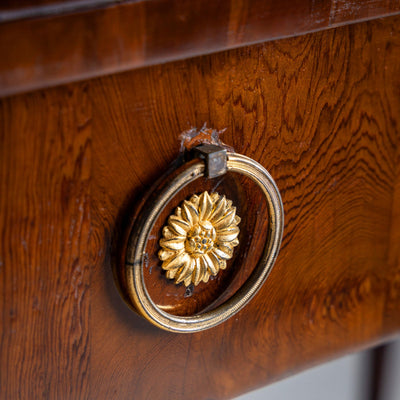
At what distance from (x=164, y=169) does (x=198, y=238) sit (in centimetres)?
5

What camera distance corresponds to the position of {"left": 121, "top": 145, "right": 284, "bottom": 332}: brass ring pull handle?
1.21ft

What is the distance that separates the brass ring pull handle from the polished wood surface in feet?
0.21

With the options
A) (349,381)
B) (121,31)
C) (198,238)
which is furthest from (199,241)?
(349,381)

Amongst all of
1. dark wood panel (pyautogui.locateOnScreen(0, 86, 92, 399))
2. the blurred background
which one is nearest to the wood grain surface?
dark wood panel (pyautogui.locateOnScreen(0, 86, 92, 399))

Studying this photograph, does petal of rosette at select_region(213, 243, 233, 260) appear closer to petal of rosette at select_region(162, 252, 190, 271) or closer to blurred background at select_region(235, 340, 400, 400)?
petal of rosette at select_region(162, 252, 190, 271)

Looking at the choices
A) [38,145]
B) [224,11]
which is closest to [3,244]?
[38,145]

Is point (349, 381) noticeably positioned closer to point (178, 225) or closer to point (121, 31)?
point (178, 225)

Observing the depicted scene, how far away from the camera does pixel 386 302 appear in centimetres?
56

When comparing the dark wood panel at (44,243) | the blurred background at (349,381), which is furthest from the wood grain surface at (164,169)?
the blurred background at (349,381)

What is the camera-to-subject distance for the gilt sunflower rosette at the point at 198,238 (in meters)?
0.39

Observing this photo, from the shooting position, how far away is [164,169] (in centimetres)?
38

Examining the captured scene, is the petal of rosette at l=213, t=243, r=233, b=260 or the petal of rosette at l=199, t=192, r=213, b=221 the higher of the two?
the petal of rosette at l=199, t=192, r=213, b=221

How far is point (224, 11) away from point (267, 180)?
0.11 meters

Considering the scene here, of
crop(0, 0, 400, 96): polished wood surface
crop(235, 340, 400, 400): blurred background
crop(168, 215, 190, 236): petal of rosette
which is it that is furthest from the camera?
crop(235, 340, 400, 400): blurred background
